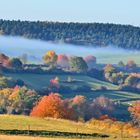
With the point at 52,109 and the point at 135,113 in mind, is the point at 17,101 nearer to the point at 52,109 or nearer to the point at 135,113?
the point at 52,109

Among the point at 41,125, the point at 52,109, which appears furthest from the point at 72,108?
the point at 41,125

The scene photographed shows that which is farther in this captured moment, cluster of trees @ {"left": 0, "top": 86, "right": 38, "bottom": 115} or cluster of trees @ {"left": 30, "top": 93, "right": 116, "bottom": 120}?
cluster of trees @ {"left": 0, "top": 86, "right": 38, "bottom": 115}

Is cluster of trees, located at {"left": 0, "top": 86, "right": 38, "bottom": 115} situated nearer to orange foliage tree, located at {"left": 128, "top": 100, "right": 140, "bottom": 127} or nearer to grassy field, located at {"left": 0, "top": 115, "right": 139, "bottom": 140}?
orange foliage tree, located at {"left": 128, "top": 100, "right": 140, "bottom": 127}

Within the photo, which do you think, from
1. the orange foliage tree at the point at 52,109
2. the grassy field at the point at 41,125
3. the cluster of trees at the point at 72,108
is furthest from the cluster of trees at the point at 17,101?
the grassy field at the point at 41,125

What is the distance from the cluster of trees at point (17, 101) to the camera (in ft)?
501

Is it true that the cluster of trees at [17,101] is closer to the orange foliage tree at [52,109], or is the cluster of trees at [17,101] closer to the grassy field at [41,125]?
the orange foliage tree at [52,109]

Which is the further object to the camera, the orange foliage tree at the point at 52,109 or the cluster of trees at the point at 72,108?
the cluster of trees at the point at 72,108

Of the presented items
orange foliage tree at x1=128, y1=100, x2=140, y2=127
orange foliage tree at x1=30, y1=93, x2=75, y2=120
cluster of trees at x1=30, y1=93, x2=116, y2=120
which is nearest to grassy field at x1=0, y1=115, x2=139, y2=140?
cluster of trees at x1=30, y1=93, x2=116, y2=120

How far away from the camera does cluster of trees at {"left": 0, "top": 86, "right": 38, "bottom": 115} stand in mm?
152812

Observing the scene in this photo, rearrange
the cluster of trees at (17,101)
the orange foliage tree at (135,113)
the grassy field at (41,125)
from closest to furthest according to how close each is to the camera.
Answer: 1. the grassy field at (41,125)
2. the cluster of trees at (17,101)
3. the orange foliage tree at (135,113)

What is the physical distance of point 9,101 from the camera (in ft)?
533

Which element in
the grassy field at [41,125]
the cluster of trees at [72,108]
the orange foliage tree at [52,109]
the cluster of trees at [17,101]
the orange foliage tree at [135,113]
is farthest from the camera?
the orange foliage tree at [135,113]

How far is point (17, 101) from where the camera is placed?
518ft

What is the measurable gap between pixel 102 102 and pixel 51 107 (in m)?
34.7
